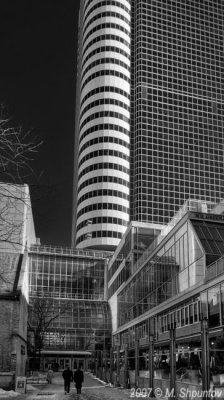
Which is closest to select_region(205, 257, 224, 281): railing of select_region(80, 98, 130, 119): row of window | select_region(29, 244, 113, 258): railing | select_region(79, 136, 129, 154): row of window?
select_region(29, 244, 113, 258): railing

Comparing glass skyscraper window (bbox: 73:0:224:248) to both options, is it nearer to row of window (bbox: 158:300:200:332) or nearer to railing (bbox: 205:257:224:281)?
row of window (bbox: 158:300:200:332)

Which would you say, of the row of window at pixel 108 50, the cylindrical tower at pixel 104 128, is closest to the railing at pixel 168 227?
the cylindrical tower at pixel 104 128

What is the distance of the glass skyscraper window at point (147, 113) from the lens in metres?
123

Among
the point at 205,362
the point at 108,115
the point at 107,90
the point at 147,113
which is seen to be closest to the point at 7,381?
the point at 205,362

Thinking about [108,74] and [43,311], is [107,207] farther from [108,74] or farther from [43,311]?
[43,311]

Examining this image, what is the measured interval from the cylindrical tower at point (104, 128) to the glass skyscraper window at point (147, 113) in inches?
9.6

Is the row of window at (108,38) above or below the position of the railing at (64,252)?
above

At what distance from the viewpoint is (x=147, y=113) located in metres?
133

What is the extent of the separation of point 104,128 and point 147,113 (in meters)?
14.1

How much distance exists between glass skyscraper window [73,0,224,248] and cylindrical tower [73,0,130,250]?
9.6 inches

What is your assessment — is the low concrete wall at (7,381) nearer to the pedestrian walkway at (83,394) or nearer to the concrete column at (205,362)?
the pedestrian walkway at (83,394)

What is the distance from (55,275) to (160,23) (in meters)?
83.2

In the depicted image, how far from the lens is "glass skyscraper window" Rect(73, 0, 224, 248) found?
123438mm

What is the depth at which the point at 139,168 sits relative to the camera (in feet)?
414
